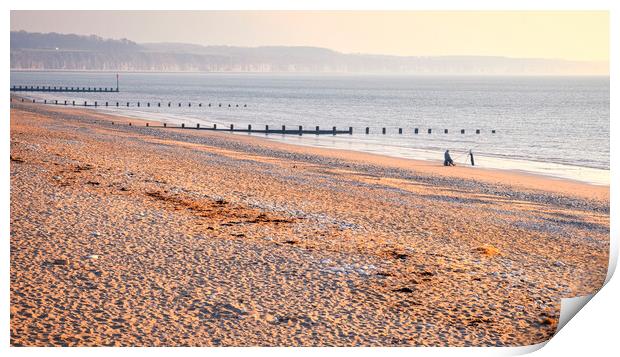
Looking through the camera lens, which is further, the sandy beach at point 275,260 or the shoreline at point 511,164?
the shoreline at point 511,164

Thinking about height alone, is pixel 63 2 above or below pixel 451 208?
above

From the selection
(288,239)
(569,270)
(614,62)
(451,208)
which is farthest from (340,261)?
(451,208)

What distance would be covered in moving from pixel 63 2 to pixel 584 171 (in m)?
19.3

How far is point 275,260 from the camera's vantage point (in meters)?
8.17

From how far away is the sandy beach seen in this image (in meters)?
6.30

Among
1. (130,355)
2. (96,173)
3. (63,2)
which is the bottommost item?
(130,355)

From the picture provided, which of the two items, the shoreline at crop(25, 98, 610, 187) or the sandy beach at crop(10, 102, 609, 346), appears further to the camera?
the shoreline at crop(25, 98, 610, 187)

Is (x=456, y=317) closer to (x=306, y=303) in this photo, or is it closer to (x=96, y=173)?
(x=306, y=303)

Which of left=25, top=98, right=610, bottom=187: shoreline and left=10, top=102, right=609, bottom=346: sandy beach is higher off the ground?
left=25, top=98, right=610, bottom=187: shoreline

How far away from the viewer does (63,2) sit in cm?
885

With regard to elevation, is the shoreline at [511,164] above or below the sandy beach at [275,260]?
above

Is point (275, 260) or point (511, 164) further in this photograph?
point (511, 164)

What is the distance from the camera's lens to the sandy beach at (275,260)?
6.30 metres

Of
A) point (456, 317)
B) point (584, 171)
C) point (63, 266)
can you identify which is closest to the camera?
point (456, 317)
